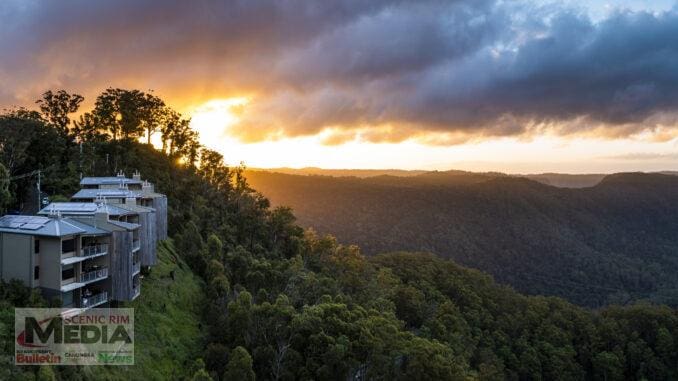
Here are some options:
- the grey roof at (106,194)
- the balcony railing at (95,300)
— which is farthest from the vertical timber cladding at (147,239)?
the balcony railing at (95,300)

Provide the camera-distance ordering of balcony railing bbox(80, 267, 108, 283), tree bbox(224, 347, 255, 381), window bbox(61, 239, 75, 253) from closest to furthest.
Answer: window bbox(61, 239, 75, 253), balcony railing bbox(80, 267, 108, 283), tree bbox(224, 347, 255, 381)

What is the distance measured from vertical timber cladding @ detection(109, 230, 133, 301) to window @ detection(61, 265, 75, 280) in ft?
7.60

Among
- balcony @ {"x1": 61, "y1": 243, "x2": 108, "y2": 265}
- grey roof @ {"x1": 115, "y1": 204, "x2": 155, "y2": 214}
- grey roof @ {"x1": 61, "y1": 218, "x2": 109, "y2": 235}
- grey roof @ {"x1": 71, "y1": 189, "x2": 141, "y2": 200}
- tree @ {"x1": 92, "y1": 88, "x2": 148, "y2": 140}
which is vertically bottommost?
balcony @ {"x1": 61, "y1": 243, "x2": 108, "y2": 265}

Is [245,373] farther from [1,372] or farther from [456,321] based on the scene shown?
[456,321]

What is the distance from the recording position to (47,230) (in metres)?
25.5

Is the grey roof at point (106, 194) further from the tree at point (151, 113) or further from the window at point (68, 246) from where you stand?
the tree at point (151, 113)

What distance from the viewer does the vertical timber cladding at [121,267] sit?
28547 mm

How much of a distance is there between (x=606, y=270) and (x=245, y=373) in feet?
526

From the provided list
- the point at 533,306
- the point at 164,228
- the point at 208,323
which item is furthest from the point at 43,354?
the point at 533,306

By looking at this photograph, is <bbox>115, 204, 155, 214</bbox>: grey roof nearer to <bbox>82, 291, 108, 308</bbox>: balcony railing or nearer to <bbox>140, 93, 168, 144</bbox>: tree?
<bbox>82, 291, 108, 308</bbox>: balcony railing

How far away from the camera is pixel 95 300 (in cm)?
2742

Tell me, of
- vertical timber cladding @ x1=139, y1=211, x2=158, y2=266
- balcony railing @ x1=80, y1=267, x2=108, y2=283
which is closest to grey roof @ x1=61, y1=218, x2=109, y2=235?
balcony railing @ x1=80, y1=267, x2=108, y2=283

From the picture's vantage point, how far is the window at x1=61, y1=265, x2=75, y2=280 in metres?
26.0

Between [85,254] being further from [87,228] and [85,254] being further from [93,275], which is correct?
[87,228]
